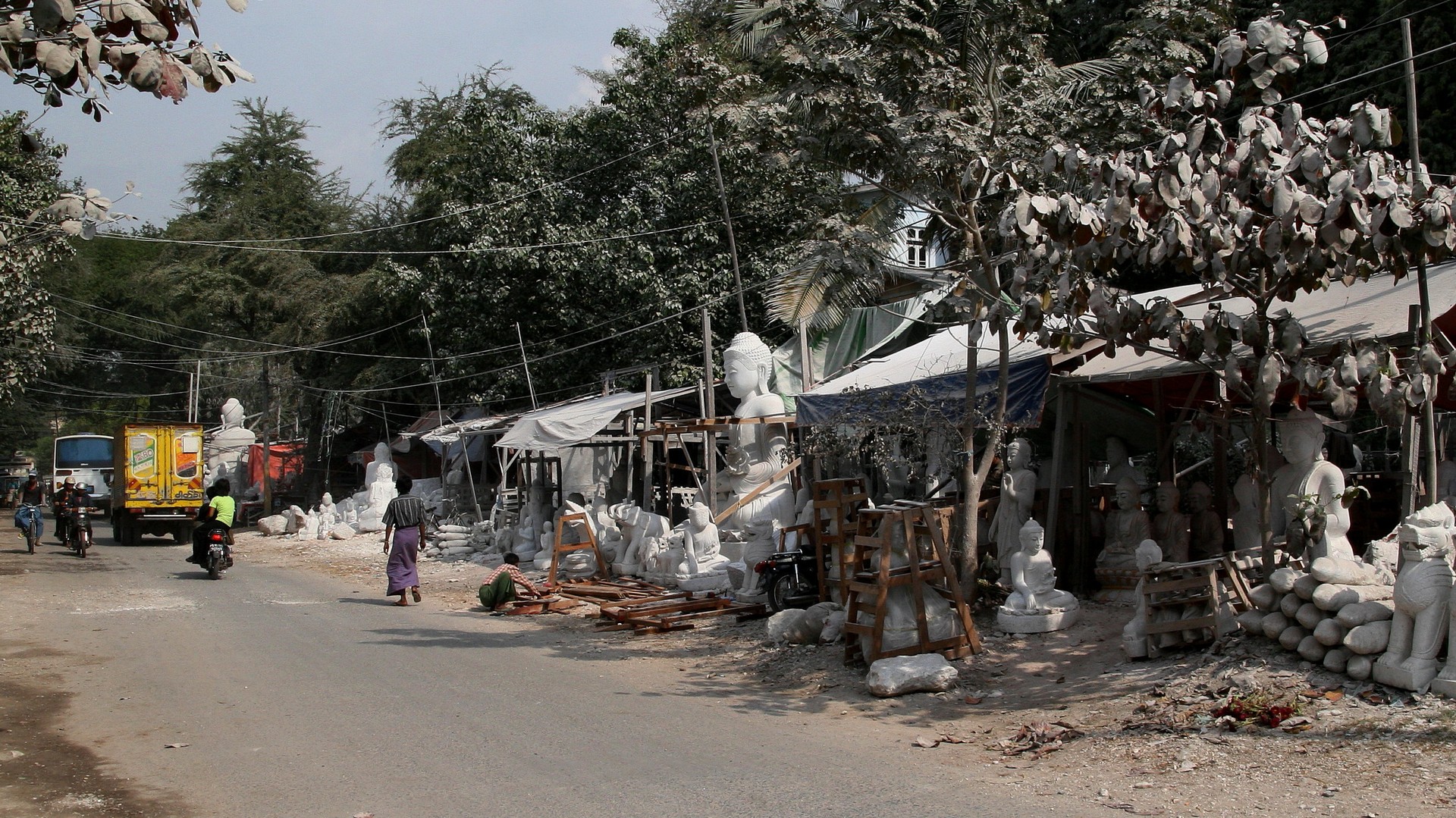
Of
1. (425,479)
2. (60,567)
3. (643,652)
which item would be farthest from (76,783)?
(425,479)

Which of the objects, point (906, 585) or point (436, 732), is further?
point (906, 585)

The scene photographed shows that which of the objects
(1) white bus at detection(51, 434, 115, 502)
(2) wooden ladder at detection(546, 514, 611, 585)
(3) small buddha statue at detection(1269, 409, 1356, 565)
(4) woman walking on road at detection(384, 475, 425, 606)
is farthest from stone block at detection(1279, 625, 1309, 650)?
(1) white bus at detection(51, 434, 115, 502)

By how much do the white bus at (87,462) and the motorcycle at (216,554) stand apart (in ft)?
71.4

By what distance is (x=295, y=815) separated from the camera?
5.35 meters

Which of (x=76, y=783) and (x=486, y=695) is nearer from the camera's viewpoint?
(x=76, y=783)

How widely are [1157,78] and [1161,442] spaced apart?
11.7ft

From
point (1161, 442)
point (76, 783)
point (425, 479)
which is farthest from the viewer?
point (425, 479)

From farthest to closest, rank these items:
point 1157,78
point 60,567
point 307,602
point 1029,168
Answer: point 60,567 < point 307,602 < point 1157,78 < point 1029,168

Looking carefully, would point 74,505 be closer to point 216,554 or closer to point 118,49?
point 216,554

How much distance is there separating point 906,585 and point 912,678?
1.02 meters

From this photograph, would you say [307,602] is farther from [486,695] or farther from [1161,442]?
[1161,442]

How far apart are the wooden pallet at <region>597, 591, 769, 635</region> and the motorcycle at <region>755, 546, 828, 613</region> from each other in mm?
367

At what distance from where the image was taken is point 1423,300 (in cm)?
759

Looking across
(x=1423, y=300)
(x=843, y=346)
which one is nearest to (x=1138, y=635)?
(x=1423, y=300)
